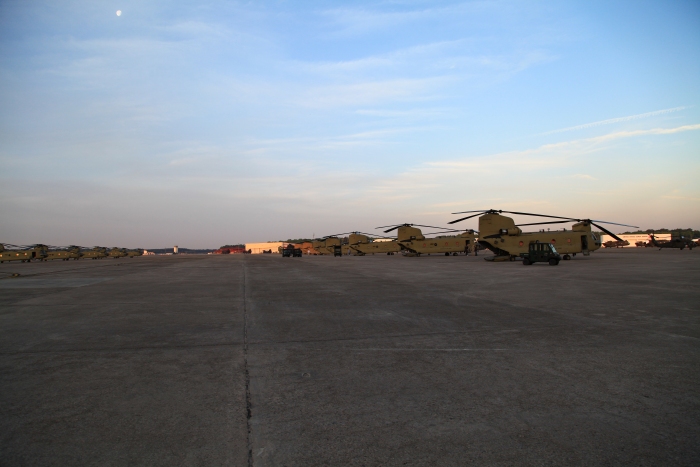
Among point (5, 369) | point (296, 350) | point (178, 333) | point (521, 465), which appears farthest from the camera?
point (178, 333)

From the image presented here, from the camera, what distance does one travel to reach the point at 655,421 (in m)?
3.76

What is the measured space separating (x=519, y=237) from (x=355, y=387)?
32.2 metres

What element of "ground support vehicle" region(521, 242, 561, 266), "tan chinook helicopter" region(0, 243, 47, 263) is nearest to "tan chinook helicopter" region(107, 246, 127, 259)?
"tan chinook helicopter" region(0, 243, 47, 263)

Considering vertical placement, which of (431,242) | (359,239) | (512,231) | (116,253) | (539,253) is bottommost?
(539,253)

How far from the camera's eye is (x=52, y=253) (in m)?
70.2

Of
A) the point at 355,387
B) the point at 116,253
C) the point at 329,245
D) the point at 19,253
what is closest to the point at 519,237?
the point at 355,387

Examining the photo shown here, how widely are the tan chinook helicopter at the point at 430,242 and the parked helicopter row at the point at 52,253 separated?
51769mm

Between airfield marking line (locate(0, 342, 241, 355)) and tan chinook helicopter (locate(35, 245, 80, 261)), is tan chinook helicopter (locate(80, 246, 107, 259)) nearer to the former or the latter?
tan chinook helicopter (locate(35, 245, 80, 261))

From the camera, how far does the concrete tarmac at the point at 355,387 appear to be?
3328 millimetres

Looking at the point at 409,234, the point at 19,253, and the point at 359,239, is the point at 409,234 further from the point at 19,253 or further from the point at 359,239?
the point at 19,253

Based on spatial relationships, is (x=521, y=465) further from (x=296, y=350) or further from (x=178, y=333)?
(x=178, y=333)

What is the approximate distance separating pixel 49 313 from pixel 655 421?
1207 cm

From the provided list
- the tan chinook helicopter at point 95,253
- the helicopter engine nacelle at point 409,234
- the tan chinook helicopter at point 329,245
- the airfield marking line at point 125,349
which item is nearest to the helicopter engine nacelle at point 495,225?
the helicopter engine nacelle at point 409,234

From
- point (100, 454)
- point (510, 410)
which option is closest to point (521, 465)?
point (510, 410)
